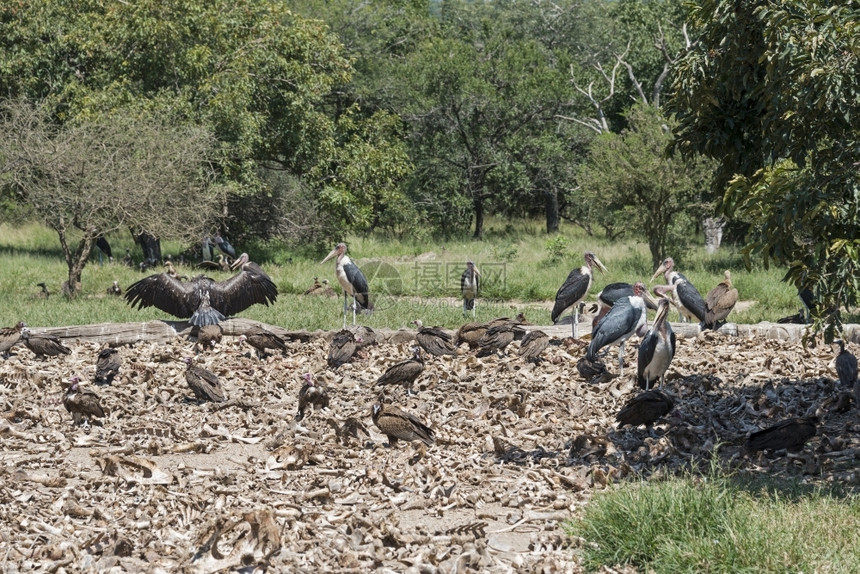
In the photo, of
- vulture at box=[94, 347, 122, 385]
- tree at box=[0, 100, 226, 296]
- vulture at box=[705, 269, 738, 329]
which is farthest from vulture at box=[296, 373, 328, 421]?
tree at box=[0, 100, 226, 296]

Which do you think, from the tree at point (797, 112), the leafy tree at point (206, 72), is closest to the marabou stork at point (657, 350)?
the tree at point (797, 112)

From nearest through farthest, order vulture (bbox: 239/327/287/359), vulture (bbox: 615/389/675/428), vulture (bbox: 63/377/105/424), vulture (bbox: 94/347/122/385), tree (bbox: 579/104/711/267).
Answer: vulture (bbox: 615/389/675/428)
vulture (bbox: 63/377/105/424)
vulture (bbox: 94/347/122/385)
vulture (bbox: 239/327/287/359)
tree (bbox: 579/104/711/267)

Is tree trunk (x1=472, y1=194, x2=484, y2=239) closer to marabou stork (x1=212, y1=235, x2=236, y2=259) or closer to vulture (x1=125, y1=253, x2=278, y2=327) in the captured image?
marabou stork (x1=212, y1=235, x2=236, y2=259)

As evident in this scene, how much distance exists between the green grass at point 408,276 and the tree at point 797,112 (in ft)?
25.0

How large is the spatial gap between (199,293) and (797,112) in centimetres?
931

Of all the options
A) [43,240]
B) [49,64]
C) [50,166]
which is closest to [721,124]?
[50,166]

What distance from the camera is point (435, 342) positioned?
12430mm

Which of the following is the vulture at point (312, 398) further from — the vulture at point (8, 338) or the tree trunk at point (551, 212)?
the tree trunk at point (551, 212)

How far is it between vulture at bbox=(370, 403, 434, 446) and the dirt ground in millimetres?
115

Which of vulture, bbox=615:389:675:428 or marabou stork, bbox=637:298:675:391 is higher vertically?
marabou stork, bbox=637:298:675:391

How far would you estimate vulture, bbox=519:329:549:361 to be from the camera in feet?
39.5

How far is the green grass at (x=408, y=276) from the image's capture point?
16078 mm

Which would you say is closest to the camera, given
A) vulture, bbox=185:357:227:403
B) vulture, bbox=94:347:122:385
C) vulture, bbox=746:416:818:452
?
vulture, bbox=746:416:818:452

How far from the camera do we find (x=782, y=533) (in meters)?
6.01
